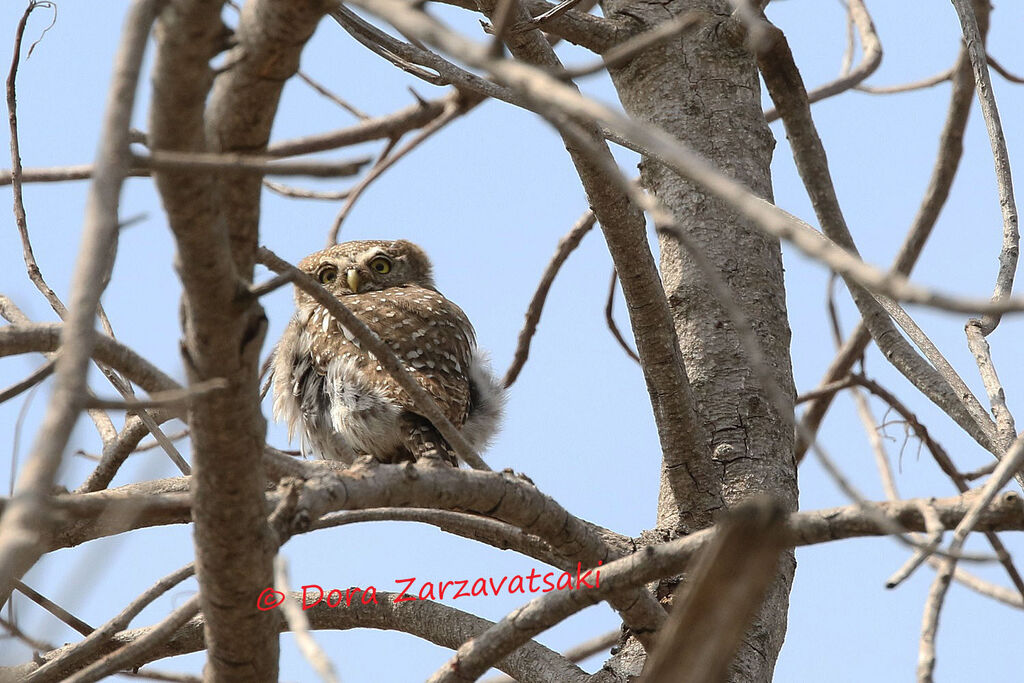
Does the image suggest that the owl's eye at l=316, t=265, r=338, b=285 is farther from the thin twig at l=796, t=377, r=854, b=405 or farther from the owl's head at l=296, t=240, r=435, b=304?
the thin twig at l=796, t=377, r=854, b=405

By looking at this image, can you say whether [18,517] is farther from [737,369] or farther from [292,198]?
[292,198]

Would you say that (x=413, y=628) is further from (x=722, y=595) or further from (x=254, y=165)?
(x=254, y=165)

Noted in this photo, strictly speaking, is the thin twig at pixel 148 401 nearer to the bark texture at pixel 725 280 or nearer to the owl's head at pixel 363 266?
the bark texture at pixel 725 280

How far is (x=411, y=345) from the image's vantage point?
14.0 ft

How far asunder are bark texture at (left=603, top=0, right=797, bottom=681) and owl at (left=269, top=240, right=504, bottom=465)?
1.14m

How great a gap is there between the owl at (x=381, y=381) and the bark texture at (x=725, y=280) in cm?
114

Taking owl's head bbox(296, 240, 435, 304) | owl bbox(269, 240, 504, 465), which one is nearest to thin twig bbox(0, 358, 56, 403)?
owl bbox(269, 240, 504, 465)

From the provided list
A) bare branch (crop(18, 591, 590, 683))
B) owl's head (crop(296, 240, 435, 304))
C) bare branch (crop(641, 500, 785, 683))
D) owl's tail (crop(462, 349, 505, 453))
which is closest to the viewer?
bare branch (crop(641, 500, 785, 683))

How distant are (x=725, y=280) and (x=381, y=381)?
4.59 feet

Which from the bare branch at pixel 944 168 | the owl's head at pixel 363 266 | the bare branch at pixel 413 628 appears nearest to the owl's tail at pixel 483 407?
the owl's head at pixel 363 266

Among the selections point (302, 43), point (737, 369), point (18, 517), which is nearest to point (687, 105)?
point (737, 369)

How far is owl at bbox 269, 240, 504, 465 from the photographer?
3.92 m

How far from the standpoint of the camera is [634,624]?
216cm

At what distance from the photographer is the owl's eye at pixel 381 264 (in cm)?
546
